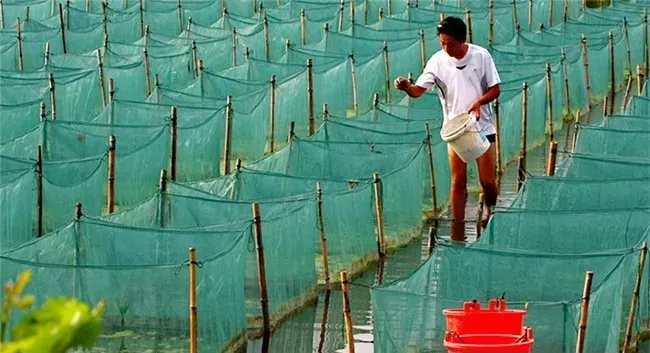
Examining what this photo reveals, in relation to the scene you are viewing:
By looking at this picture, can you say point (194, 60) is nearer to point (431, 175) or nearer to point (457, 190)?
point (431, 175)

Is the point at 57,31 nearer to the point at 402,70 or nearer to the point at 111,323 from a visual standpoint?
the point at 402,70

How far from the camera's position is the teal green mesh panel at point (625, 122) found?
14.0 meters

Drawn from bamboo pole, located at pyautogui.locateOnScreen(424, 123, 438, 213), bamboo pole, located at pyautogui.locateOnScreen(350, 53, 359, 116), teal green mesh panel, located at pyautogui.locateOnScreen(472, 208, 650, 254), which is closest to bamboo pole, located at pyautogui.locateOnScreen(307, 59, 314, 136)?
bamboo pole, located at pyautogui.locateOnScreen(350, 53, 359, 116)

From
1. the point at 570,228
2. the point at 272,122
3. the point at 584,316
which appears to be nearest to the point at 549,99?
the point at 272,122

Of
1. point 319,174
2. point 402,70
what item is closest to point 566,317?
point 319,174

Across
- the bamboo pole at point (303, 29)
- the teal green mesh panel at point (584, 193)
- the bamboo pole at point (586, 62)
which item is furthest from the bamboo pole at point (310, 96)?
the teal green mesh panel at point (584, 193)

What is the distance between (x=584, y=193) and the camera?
37.0 feet

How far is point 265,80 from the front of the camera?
1873 centimetres

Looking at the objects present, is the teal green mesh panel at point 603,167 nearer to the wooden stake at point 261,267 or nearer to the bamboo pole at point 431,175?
the bamboo pole at point 431,175

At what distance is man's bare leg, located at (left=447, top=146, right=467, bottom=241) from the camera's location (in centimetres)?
1112

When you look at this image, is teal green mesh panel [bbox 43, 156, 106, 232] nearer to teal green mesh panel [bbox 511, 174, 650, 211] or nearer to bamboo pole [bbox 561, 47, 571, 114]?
teal green mesh panel [bbox 511, 174, 650, 211]

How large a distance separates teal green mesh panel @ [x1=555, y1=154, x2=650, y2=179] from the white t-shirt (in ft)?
4.91

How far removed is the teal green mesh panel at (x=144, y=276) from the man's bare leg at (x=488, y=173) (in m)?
2.02

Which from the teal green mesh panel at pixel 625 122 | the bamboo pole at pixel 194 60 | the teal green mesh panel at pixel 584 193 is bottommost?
the teal green mesh panel at pixel 584 193
